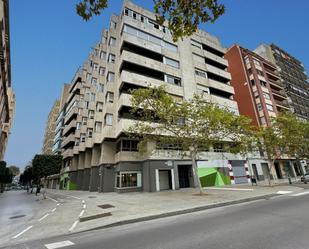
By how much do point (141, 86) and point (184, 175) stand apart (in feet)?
46.7

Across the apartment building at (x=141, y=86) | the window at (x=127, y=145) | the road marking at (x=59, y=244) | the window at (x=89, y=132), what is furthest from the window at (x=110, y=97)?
the road marking at (x=59, y=244)

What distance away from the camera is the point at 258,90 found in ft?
140

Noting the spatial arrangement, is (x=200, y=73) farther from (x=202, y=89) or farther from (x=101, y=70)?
(x=101, y=70)

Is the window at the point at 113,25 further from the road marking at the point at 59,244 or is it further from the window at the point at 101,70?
the road marking at the point at 59,244

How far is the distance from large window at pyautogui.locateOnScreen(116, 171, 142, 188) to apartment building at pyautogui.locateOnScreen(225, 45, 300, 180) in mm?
26185

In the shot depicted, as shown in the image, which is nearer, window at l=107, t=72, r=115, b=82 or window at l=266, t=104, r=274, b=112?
window at l=107, t=72, r=115, b=82

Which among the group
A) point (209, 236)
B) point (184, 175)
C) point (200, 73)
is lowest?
point (209, 236)

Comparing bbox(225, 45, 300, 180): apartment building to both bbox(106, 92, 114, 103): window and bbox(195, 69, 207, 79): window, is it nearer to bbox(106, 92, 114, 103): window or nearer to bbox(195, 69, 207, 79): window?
bbox(195, 69, 207, 79): window

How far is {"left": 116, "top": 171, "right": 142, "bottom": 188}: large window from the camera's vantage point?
23078mm

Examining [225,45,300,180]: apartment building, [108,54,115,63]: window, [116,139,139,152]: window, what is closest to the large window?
[116,139,139,152]: window

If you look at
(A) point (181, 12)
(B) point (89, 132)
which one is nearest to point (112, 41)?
(B) point (89, 132)

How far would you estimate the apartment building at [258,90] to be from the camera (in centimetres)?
4072

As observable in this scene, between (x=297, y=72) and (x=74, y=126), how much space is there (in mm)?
68790

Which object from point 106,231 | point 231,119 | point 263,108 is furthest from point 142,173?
point 263,108
